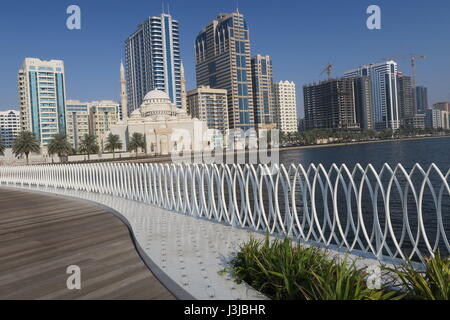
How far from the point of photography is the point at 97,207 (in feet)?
32.5

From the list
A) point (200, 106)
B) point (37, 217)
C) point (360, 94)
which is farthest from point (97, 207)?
point (360, 94)

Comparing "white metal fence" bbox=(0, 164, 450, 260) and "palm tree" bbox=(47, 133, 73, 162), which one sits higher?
"palm tree" bbox=(47, 133, 73, 162)

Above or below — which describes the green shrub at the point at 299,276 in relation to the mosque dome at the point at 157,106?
below

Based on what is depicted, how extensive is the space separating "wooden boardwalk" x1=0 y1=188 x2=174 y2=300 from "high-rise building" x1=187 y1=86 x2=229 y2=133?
116226 mm

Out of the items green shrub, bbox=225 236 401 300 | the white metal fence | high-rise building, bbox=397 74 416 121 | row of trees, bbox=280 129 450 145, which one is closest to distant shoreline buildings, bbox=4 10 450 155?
high-rise building, bbox=397 74 416 121

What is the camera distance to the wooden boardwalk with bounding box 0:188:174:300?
391 cm

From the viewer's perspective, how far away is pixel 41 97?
3895 inches

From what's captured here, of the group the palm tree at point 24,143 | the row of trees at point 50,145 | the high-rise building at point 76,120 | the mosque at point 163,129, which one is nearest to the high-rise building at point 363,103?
the mosque at point 163,129

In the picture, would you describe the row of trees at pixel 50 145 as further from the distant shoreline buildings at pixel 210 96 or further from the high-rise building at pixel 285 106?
the high-rise building at pixel 285 106

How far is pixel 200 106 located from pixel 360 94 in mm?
81443

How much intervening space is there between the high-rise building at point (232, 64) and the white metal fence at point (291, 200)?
118 metres

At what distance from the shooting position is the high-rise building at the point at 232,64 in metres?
136

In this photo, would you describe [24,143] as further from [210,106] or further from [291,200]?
[210,106]

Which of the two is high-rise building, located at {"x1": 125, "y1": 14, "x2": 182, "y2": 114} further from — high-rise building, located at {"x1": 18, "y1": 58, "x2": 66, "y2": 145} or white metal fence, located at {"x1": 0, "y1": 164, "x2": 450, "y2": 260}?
white metal fence, located at {"x1": 0, "y1": 164, "x2": 450, "y2": 260}
